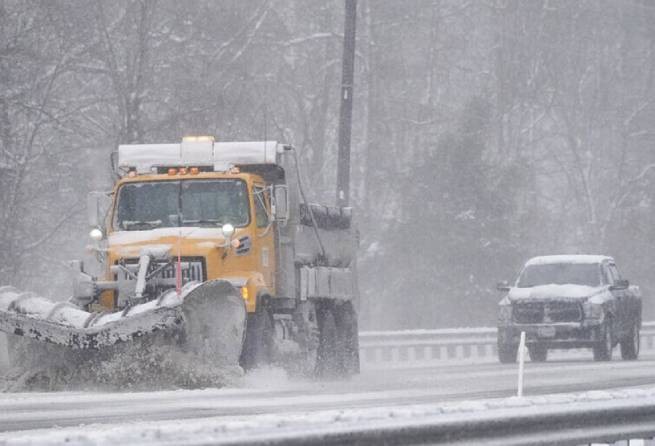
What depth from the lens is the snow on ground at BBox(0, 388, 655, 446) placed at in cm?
709

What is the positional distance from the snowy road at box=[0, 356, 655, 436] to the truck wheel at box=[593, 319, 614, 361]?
340 cm

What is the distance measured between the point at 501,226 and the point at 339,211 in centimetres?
2128

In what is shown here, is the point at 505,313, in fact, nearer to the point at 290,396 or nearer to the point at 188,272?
the point at 188,272

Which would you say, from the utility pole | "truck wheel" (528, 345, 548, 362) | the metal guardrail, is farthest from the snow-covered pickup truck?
the utility pole

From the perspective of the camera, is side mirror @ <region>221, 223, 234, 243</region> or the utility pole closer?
side mirror @ <region>221, 223, 234, 243</region>

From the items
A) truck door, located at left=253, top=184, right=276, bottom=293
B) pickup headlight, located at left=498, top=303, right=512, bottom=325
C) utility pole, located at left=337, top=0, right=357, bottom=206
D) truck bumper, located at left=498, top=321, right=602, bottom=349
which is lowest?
truck bumper, located at left=498, top=321, right=602, bottom=349

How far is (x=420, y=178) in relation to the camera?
4531 cm

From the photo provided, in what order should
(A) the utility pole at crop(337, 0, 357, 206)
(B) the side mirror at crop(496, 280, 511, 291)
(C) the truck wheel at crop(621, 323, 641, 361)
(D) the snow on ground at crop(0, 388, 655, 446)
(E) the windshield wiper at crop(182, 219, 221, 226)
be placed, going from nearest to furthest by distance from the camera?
(D) the snow on ground at crop(0, 388, 655, 446) < (E) the windshield wiper at crop(182, 219, 221, 226) < (B) the side mirror at crop(496, 280, 511, 291) < (C) the truck wheel at crop(621, 323, 641, 361) < (A) the utility pole at crop(337, 0, 357, 206)

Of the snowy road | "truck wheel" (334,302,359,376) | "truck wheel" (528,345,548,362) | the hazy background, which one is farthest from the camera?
the hazy background

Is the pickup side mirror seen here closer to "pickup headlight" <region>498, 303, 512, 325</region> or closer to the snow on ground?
"pickup headlight" <region>498, 303, 512, 325</region>

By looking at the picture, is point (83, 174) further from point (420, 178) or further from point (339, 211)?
point (339, 211)

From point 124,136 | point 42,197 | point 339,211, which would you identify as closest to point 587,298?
point 339,211

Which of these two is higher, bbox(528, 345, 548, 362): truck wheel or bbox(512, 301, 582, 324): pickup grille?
bbox(512, 301, 582, 324): pickup grille

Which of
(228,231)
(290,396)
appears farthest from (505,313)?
(290,396)
